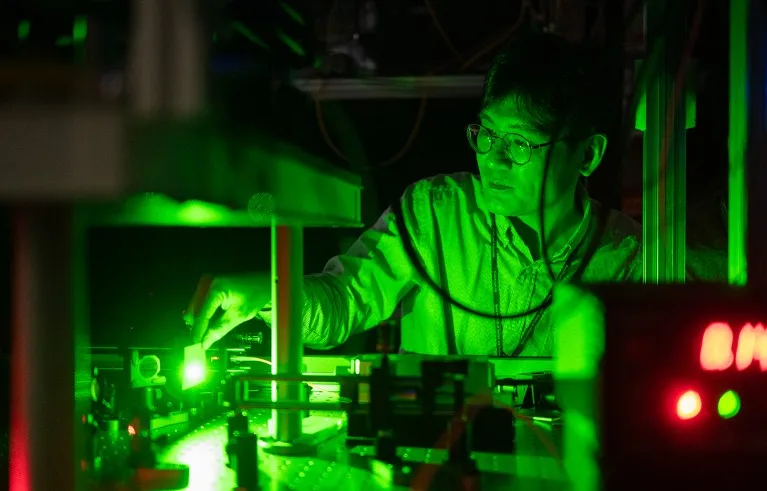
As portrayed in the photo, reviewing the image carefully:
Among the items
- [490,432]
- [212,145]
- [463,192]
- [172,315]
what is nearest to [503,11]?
[463,192]

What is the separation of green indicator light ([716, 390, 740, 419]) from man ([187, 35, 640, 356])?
43.2 inches

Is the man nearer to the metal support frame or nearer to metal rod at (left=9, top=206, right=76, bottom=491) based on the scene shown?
the metal support frame

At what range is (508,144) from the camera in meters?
1.86

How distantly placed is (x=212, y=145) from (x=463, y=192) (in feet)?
6.09

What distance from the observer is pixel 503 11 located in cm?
244

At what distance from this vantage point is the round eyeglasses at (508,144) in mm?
1846

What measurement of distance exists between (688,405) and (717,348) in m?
0.05

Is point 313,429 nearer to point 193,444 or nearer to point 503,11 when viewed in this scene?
point 193,444

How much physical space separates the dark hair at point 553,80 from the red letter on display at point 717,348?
1.13m

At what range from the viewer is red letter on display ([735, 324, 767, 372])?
1.90 feet

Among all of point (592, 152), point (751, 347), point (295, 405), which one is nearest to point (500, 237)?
point (592, 152)

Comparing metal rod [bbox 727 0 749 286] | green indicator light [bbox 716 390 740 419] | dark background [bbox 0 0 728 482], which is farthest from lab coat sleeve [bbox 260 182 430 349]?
green indicator light [bbox 716 390 740 419]

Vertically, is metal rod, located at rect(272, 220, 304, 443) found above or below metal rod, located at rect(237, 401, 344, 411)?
above

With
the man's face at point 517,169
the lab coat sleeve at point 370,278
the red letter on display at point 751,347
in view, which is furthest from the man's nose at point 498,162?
the red letter on display at point 751,347
